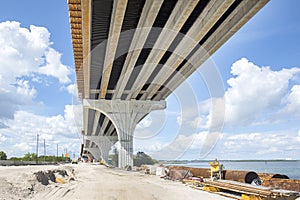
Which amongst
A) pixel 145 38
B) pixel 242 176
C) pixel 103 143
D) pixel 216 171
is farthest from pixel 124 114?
pixel 103 143

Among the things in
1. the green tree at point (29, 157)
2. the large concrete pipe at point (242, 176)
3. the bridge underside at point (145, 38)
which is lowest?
the large concrete pipe at point (242, 176)

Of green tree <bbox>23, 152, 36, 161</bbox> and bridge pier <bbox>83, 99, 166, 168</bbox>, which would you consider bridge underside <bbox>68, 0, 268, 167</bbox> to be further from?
green tree <bbox>23, 152, 36, 161</bbox>

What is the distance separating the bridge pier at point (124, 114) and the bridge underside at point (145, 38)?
31 centimetres

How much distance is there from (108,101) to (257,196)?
34.2m

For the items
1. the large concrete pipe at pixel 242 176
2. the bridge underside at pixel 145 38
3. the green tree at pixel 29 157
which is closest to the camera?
the large concrete pipe at pixel 242 176

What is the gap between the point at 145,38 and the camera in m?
26.4

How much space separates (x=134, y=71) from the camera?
120 ft

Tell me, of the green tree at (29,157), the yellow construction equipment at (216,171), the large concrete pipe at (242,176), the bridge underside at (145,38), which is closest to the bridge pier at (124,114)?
the bridge underside at (145,38)

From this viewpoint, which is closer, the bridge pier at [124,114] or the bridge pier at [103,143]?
the bridge pier at [124,114]

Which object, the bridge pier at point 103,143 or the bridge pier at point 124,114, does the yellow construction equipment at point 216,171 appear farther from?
the bridge pier at point 103,143

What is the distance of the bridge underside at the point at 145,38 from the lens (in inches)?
859

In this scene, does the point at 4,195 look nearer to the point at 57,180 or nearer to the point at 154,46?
the point at 57,180

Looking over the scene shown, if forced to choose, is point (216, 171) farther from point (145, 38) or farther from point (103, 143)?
point (103, 143)

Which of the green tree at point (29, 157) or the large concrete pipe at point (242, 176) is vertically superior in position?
the green tree at point (29, 157)
